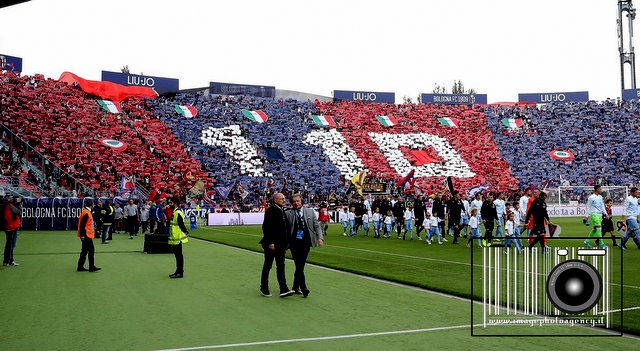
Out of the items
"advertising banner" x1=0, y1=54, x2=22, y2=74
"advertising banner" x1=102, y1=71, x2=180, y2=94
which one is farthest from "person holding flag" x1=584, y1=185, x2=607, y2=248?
"advertising banner" x1=102, y1=71, x2=180, y2=94

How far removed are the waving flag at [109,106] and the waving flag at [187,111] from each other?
6075mm

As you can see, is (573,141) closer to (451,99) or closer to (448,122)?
(448,122)

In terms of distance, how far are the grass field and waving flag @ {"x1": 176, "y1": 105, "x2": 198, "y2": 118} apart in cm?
4310

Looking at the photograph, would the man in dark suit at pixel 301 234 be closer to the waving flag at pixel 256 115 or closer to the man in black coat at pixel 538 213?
the man in black coat at pixel 538 213

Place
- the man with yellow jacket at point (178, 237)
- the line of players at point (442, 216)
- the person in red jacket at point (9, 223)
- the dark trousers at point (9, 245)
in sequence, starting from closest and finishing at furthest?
the man with yellow jacket at point (178, 237), the person in red jacket at point (9, 223), the dark trousers at point (9, 245), the line of players at point (442, 216)

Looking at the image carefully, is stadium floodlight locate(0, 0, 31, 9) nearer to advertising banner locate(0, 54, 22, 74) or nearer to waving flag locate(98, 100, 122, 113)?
waving flag locate(98, 100, 122, 113)

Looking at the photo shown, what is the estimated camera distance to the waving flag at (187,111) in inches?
2339

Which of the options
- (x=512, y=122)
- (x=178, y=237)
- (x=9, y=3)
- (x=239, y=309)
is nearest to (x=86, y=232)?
(x=178, y=237)

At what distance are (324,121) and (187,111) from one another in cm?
1462

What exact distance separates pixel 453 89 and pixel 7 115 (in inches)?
3550

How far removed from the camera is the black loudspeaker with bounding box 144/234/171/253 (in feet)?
65.8

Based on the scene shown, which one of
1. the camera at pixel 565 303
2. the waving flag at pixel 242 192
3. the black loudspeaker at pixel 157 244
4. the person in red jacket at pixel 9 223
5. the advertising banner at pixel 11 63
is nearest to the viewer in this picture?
the camera at pixel 565 303

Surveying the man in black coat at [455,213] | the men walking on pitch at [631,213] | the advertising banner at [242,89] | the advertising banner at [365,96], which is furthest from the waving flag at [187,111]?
the men walking on pitch at [631,213]

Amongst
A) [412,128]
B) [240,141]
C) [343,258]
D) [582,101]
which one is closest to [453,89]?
[582,101]
